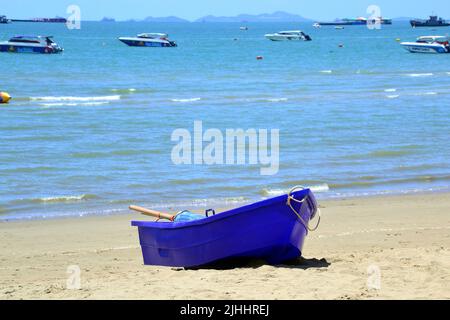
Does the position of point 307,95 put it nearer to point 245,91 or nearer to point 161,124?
point 245,91

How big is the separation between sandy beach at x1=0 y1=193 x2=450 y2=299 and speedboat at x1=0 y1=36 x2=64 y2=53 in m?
62.6

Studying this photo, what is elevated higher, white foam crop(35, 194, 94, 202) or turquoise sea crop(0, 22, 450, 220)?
white foam crop(35, 194, 94, 202)

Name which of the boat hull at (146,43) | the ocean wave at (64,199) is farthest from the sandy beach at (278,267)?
the boat hull at (146,43)

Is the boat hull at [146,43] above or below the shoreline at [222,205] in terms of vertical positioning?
below

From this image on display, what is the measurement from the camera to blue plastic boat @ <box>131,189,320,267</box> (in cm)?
947

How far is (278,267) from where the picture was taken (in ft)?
31.3

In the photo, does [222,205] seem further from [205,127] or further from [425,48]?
[425,48]

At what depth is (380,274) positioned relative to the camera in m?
9.07

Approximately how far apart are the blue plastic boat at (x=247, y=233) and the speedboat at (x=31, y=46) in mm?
67112

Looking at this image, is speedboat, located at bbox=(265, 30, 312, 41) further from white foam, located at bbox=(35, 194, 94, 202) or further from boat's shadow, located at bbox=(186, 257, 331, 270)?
boat's shadow, located at bbox=(186, 257, 331, 270)

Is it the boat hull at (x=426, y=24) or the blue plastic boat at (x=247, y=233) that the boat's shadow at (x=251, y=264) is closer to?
the blue plastic boat at (x=247, y=233)

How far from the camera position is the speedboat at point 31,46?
7500 cm

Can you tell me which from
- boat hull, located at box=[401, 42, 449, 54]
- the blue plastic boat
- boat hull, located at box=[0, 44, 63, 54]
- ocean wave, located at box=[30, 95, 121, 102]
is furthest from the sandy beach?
boat hull, located at box=[401, 42, 449, 54]
